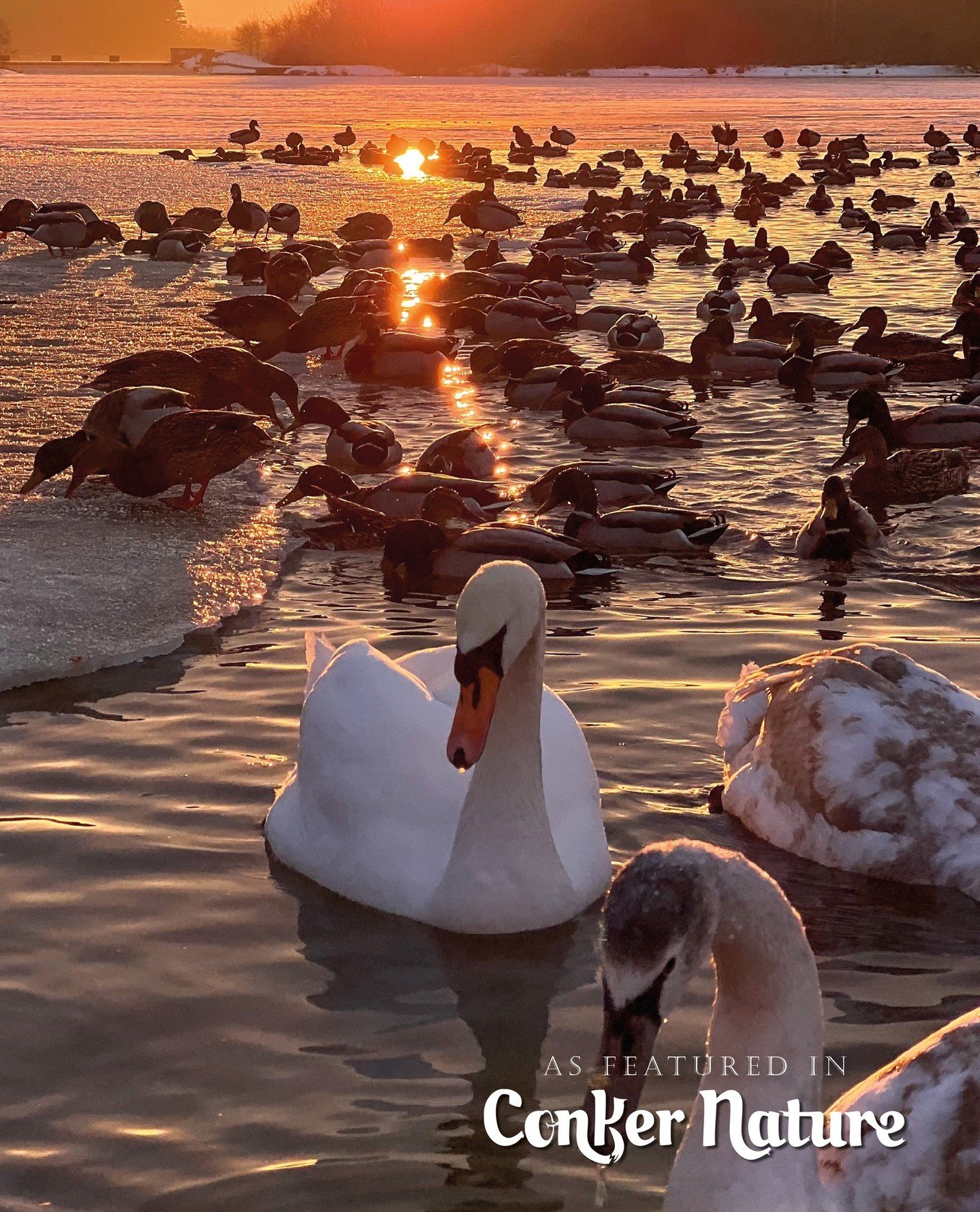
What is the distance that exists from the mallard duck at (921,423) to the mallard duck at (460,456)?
2.67m

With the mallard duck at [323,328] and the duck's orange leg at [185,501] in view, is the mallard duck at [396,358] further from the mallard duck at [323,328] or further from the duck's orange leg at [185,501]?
the duck's orange leg at [185,501]

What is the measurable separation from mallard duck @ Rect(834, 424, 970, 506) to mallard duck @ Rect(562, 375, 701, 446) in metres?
1.63

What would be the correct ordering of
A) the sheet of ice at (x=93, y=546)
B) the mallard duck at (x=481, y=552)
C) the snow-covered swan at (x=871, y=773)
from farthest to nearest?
the mallard duck at (x=481, y=552)
the sheet of ice at (x=93, y=546)
the snow-covered swan at (x=871, y=773)

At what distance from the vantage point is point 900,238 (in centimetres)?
2631

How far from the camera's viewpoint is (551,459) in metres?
13.0

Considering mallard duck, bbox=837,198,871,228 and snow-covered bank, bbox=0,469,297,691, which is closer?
snow-covered bank, bbox=0,469,297,691

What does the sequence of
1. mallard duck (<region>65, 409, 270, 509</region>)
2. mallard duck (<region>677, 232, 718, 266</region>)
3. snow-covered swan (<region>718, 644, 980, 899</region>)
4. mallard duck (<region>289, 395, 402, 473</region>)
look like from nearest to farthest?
1. snow-covered swan (<region>718, 644, 980, 899</region>)
2. mallard duck (<region>65, 409, 270, 509</region>)
3. mallard duck (<region>289, 395, 402, 473</region>)
4. mallard duck (<region>677, 232, 718, 266</region>)

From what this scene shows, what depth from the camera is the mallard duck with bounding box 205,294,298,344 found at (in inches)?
689

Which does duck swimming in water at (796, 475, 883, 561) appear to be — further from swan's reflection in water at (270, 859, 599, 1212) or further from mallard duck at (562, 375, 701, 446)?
swan's reflection in water at (270, 859, 599, 1212)

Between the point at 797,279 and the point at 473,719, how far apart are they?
17.7 metres

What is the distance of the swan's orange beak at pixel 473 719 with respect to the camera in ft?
16.7

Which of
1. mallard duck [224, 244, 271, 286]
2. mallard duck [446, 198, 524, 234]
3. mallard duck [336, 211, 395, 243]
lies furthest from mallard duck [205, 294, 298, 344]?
mallard duck [446, 198, 524, 234]

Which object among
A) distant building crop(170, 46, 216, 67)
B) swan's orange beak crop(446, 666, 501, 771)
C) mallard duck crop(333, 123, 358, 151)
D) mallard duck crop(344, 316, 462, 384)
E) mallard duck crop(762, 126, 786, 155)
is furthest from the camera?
distant building crop(170, 46, 216, 67)

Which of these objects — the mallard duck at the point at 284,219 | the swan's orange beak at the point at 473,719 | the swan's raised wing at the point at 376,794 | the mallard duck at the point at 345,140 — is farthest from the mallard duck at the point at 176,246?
the mallard duck at the point at 345,140
